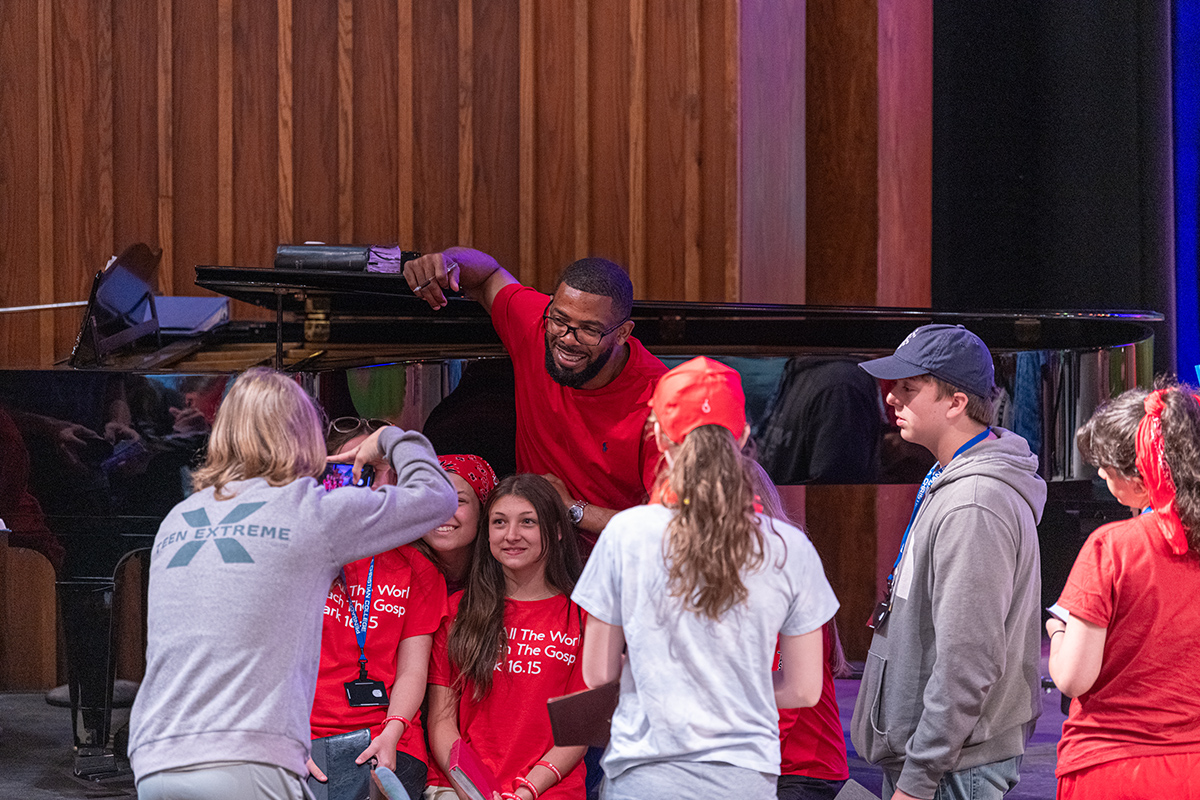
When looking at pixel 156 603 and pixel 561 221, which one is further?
pixel 561 221

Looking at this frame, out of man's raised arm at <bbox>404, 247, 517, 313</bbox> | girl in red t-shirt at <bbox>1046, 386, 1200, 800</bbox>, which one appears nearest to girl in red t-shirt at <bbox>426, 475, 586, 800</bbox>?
man's raised arm at <bbox>404, 247, 517, 313</bbox>

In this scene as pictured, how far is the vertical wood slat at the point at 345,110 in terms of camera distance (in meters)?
5.56

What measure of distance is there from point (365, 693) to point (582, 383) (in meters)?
0.99

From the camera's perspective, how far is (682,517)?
70.9 inches

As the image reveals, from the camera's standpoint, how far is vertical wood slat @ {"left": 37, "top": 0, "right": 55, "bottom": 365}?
17.6 feet

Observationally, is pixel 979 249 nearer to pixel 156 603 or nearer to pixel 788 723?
pixel 788 723

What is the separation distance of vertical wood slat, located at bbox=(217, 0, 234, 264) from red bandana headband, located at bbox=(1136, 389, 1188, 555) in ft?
14.7

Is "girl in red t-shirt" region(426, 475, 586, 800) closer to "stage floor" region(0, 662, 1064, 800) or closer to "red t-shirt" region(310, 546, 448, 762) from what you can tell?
"red t-shirt" region(310, 546, 448, 762)

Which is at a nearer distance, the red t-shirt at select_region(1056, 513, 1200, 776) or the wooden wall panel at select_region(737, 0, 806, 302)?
the red t-shirt at select_region(1056, 513, 1200, 776)

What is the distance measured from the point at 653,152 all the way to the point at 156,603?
4.13 m

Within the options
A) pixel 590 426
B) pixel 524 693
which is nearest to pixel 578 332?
pixel 590 426

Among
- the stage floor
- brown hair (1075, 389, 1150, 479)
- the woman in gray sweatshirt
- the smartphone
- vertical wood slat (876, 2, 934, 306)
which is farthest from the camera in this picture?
vertical wood slat (876, 2, 934, 306)

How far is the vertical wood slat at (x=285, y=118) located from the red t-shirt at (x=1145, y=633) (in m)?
4.40

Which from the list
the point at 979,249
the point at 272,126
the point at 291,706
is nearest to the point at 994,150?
the point at 979,249
